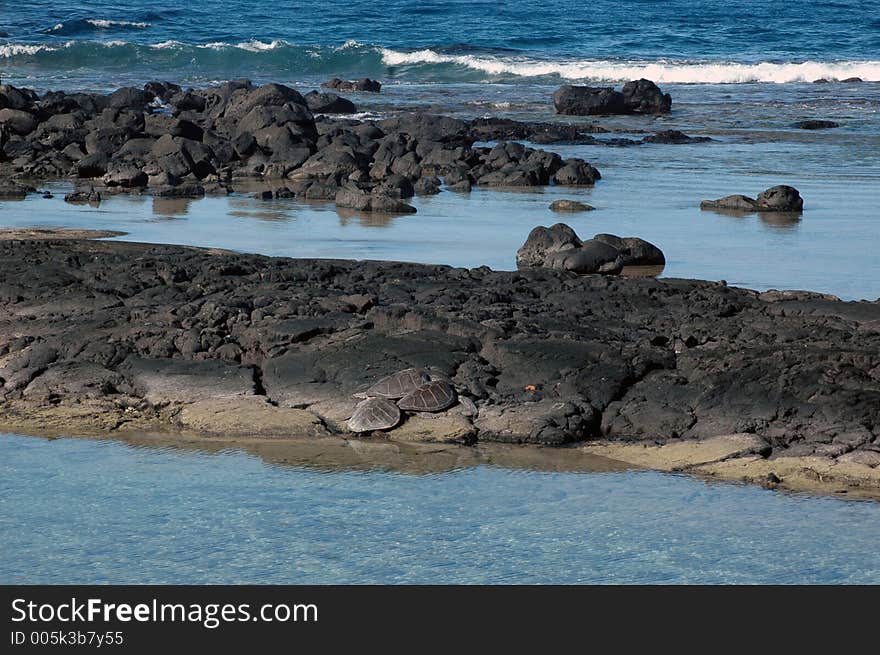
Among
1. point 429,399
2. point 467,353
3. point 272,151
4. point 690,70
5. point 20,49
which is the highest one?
point 690,70

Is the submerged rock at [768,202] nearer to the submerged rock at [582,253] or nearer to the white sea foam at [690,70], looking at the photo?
the submerged rock at [582,253]

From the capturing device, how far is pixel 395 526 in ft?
22.8

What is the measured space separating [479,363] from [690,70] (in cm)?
3774

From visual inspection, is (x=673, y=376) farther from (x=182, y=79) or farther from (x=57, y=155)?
(x=182, y=79)

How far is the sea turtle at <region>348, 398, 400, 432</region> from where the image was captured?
27.3 feet

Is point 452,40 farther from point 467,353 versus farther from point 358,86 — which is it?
point 467,353

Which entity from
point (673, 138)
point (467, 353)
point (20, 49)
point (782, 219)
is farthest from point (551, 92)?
point (467, 353)

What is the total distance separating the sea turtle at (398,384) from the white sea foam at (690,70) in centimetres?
3622

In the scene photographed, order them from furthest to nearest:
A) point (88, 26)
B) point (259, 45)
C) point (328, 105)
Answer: point (88, 26) → point (259, 45) → point (328, 105)

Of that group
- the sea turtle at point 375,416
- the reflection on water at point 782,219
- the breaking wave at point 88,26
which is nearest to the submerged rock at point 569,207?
the reflection on water at point 782,219

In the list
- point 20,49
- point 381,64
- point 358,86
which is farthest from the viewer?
point 20,49

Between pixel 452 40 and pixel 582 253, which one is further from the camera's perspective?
pixel 452 40

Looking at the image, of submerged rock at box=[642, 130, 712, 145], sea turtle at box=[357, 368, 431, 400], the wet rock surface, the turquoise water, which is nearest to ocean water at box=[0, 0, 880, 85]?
submerged rock at box=[642, 130, 712, 145]

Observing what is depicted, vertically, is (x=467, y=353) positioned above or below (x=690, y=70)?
below
